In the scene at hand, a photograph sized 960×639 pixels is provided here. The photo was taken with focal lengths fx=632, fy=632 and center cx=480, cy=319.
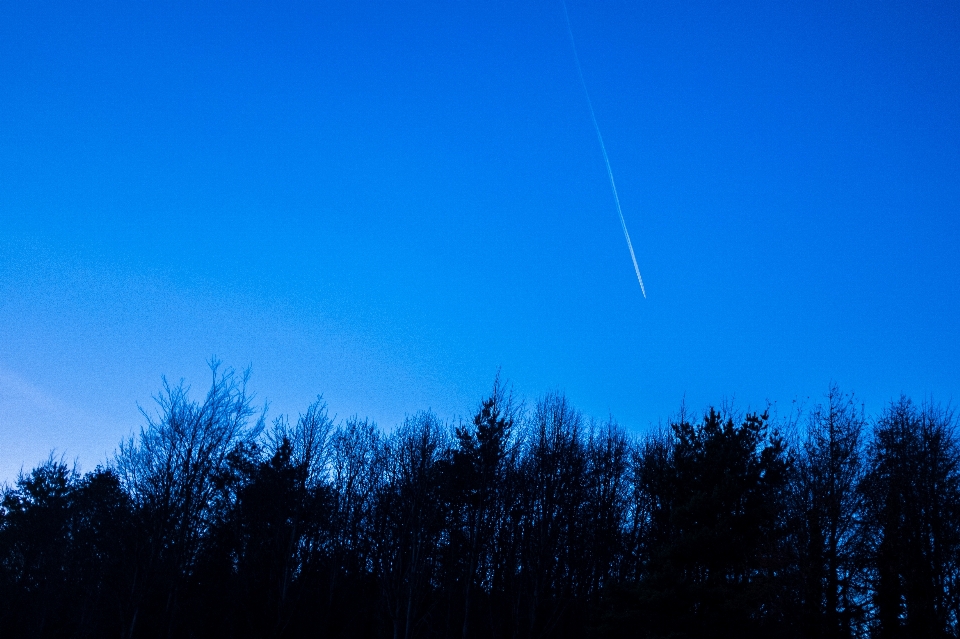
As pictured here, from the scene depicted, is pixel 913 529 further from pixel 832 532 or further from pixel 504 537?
pixel 504 537

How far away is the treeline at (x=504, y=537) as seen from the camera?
2027 cm

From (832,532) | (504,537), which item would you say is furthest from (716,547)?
(504,537)

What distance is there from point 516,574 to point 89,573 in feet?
77.3

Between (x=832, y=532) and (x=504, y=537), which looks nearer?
(x=832, y=532)

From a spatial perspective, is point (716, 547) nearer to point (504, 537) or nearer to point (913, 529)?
point (913, 529)

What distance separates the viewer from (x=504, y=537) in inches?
1452

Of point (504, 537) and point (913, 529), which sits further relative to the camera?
point (504, 537)

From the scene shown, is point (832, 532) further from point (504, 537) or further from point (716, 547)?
point (504, 537)

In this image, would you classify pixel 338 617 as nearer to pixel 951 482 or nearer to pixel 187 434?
pixel 187 434

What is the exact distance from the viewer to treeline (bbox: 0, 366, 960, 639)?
20266 mm

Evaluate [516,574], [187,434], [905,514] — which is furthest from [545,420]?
[187,434]

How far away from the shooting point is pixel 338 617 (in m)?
33.5

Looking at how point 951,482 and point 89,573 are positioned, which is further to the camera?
point 89,573

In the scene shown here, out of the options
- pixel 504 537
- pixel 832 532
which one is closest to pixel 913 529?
pixel 832 532
